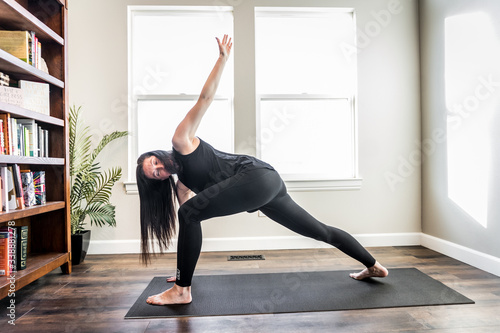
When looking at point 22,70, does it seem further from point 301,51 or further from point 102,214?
point 301,51

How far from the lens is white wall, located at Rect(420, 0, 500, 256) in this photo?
2.53 m

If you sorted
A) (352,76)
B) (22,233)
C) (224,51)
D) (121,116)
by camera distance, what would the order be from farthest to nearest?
(352,76) → (121,116) → (22,233) → (224,51)

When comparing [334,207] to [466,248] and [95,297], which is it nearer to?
[466,248]

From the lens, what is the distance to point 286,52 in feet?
11.2

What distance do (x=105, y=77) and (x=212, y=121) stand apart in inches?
42.3

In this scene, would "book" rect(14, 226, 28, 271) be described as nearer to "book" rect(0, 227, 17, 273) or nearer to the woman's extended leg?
"book" rect(0, 227, 17, 273)

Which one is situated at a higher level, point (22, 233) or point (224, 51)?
point (224, 51)

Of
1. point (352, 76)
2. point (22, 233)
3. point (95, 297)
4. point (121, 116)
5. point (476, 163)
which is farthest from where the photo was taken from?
point (352, 76)

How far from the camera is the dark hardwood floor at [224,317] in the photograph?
5.41 ft

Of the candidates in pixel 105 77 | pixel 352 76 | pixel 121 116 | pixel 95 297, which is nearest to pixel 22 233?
pixel 95 297

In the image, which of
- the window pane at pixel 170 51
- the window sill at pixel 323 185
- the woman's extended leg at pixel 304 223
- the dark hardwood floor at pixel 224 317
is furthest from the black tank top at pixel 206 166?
the window pane at pixel 170 51

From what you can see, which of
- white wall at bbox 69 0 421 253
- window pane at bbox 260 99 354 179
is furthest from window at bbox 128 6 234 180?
window pane at bbox 260 99 354 179

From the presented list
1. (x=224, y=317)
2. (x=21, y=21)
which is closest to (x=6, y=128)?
(x=21, y=21)

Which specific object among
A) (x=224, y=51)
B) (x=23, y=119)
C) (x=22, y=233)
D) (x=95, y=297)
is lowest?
(x=95, y=297)
